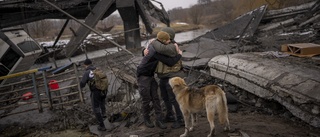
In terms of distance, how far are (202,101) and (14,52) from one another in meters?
10.7

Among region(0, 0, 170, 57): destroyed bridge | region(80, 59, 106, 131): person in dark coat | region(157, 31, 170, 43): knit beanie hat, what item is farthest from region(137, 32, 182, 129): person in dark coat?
region(0, 0, 170, 57): destroyed bridge

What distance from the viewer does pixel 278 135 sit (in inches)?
170

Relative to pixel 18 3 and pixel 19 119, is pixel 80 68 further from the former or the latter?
pixel 19 119

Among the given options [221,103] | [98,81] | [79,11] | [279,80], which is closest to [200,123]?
[221,103]

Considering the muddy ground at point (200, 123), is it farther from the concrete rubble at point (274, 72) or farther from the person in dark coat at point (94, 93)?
the person in dark coat at point (94, 93)

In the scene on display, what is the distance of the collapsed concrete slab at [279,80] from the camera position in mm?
4594

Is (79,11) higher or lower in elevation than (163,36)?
higher

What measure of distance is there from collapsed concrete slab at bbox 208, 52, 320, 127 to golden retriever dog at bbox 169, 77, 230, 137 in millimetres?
1423

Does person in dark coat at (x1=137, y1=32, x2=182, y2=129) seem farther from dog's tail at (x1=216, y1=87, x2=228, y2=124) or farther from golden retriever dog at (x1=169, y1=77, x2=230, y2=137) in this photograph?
dog's tail at (x1=216, y1=87, x2=228, y2=124)

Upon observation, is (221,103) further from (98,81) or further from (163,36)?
(98,81)

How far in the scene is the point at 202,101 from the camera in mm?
→ 4328

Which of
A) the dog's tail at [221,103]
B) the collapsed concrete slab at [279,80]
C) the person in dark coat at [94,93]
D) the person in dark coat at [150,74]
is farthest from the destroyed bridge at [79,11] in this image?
the dog's tail at [221,103]

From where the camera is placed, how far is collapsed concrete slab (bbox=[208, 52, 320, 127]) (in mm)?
4594

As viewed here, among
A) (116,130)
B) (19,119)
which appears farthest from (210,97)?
(19,119)
